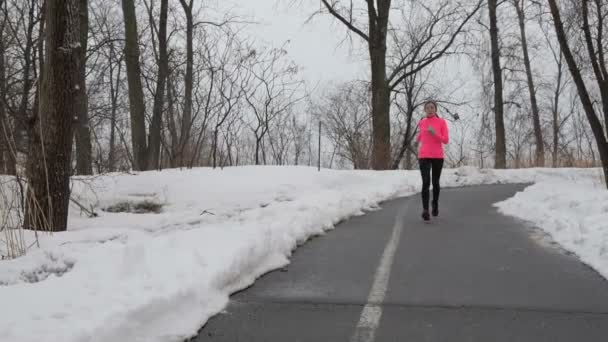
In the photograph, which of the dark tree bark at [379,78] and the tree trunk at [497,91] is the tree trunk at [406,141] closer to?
the tree trunk at [497,91]

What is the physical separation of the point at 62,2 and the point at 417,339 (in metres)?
6.77

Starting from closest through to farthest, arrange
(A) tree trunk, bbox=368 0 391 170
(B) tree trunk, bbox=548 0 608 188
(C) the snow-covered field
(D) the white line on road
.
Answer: (C) the snow-covered field, (D) the white line on road, (B) tree trunk, bbox=548 0 608 188, (A) tree trunk, bbox=368 0 391 170

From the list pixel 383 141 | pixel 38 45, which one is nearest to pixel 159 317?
pixel 38 45

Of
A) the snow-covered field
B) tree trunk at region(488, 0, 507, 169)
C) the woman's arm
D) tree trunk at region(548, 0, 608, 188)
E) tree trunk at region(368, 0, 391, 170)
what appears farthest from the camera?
tree trunk at region(488, 0, 507, 169)

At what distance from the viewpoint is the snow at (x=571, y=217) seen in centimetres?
591

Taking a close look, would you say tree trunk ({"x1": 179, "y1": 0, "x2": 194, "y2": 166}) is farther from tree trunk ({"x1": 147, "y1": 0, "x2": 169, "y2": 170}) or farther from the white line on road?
the white line on road

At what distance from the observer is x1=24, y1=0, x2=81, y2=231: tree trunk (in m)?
7.64

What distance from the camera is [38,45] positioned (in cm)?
1088

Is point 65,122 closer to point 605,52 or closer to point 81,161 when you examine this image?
point 81,161

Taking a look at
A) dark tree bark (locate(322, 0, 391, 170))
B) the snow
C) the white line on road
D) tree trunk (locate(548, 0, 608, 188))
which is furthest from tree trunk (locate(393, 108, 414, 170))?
the white line on road

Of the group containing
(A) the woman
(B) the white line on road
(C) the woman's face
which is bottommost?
(B) the white line on road

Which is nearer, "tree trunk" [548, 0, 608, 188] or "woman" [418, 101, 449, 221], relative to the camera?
"woman" [418, 101, 449, 221]

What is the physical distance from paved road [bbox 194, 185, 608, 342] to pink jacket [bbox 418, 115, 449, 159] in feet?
7.52

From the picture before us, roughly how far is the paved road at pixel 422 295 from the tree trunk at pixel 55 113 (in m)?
3.75
